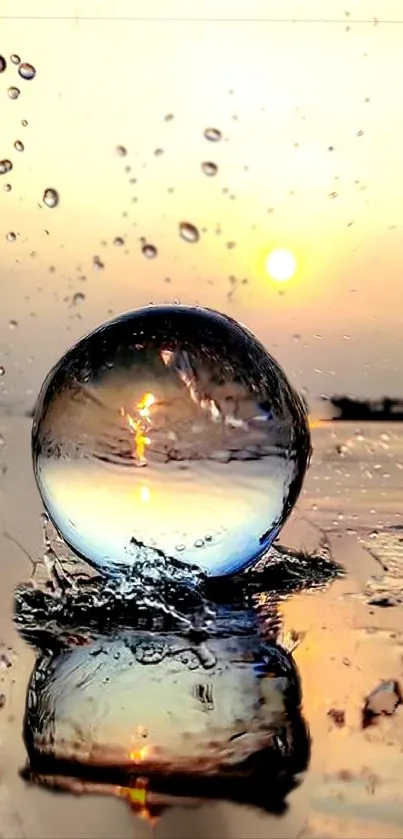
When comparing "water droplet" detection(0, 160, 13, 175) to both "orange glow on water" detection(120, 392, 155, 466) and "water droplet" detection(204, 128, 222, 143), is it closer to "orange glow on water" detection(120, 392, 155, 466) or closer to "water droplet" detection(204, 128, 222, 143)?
"water droplet" detection(204, 128, 222, 143)

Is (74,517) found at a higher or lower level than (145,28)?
lower

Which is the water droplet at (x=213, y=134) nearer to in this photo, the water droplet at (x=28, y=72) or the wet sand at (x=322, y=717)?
the water droplet at (x=28, y=72)

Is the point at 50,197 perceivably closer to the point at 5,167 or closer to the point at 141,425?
the point at 5,167

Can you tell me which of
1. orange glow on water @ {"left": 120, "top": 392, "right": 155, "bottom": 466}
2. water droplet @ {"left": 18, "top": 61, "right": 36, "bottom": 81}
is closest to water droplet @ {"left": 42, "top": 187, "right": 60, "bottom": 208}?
water droplet @ {"left": 18, "top": 61, "right": 36, "bottom": 81}

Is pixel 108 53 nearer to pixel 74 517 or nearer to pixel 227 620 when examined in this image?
pixel 74 517

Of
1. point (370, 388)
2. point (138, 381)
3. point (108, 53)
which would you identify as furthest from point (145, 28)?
point (138, 381)

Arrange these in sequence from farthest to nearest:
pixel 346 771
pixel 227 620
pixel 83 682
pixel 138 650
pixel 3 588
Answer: pixel 3 588, pixel 227 620, pixel 138 650, pixel 83 682, pixel 346 771

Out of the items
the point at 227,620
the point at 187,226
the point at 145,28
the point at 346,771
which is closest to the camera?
the point at 346,771
